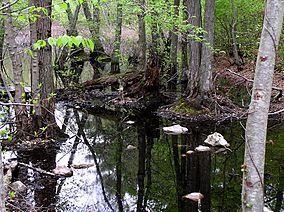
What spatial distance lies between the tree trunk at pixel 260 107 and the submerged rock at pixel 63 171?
4.50 meters

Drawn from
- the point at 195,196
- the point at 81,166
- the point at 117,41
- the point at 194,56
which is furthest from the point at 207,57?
the point at 117,41

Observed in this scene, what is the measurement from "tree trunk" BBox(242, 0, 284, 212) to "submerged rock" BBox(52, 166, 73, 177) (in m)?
4.50

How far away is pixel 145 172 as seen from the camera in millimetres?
7059

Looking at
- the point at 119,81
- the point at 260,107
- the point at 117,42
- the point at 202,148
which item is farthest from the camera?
the point at 117,42

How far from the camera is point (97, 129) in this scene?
10.2 m

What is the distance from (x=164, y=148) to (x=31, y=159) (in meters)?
3.01

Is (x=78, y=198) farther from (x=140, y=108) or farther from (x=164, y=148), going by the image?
(x=140, y=108)

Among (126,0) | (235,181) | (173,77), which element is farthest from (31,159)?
(173,77)

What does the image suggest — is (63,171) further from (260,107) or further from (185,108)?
(185,108)

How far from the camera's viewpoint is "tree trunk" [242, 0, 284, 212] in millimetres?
2498

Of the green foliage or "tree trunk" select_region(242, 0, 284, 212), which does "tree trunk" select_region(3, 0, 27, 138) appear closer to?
"tree trunk" select_region(242, 0, 284, 212)

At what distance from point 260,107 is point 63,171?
192 inches

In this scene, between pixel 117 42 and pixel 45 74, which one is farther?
pixel 117 42

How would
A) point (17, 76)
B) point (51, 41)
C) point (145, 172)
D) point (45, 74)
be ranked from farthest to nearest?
point (45, 74) < point (17, 76) < point (145, 172) < point (51, 41)
